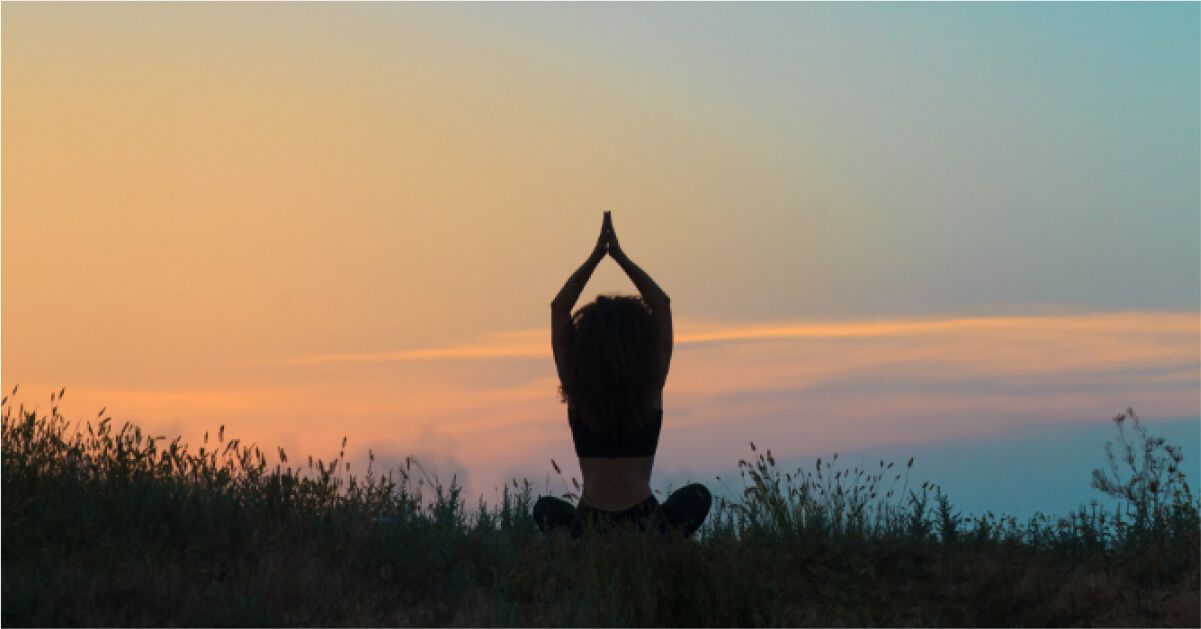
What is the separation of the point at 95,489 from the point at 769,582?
203 inches

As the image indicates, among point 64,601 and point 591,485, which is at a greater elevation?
point 591,485

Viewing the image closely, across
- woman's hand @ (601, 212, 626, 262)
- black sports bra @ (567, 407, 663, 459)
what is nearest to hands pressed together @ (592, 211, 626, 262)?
woman's hand @ (601, 212, 626, 262)

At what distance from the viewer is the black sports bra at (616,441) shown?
9.88 m

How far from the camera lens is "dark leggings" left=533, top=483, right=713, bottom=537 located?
9.87m

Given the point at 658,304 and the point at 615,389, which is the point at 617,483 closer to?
the point at 615,389

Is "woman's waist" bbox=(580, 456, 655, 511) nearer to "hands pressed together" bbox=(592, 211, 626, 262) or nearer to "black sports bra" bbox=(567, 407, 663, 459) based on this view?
"black sports bra" bbox=(567, 407, 663, 459)

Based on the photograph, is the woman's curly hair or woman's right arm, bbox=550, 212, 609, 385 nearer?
the woman's curly hair

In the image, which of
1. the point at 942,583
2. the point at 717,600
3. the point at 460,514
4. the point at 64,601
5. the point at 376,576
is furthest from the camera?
the point at 460,514

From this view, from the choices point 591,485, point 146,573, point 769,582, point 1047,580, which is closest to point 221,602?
point 146,573

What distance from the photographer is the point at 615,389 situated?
980cm

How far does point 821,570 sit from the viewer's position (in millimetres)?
10352

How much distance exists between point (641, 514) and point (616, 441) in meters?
0.60

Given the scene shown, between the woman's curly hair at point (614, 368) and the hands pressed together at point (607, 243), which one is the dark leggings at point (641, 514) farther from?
the hands pressed together at point (607, 243)

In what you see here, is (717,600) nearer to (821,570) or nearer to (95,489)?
(821,570)
